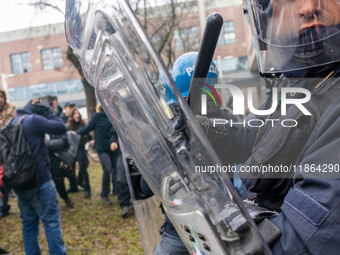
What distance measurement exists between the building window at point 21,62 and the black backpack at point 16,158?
105 feet

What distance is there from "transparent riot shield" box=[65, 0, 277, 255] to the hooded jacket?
3169 mm

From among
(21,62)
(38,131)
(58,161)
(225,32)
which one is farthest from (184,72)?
(21,62)

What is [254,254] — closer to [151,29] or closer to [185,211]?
[185,211]

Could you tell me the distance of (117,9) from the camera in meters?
0.74

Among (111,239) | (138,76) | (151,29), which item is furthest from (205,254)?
(151,29)

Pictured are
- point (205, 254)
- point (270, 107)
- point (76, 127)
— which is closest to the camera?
point (205, 254)

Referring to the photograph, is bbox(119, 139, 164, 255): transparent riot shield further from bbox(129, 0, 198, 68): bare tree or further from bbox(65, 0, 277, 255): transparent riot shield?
bbox(129, 0, 198, 68): bare tree

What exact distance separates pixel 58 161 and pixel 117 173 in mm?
1318

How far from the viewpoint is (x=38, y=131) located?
378 cm

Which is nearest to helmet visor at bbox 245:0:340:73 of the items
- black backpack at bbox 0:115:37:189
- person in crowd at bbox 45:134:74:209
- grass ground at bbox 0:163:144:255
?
black backpack at bbox 0:115:37:189

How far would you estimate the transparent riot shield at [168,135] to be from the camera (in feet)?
2.34

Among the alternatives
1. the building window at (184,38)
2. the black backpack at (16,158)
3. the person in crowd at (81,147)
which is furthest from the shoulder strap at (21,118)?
the building window at (184,38)

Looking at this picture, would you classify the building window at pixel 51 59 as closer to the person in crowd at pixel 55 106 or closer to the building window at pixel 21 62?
the building window at pixel 21 62

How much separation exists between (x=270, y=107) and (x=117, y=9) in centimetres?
60
